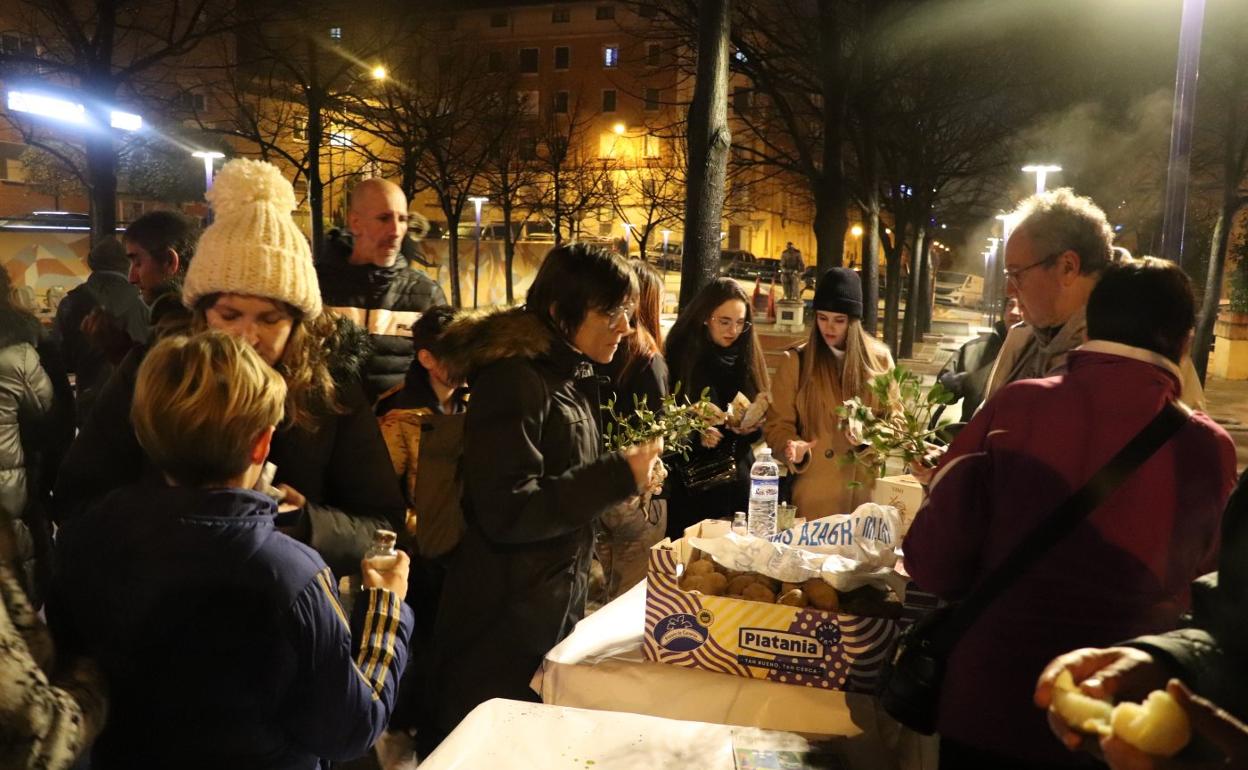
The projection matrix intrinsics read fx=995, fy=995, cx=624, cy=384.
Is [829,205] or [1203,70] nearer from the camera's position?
[829,205]

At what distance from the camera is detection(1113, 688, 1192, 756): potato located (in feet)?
4.86

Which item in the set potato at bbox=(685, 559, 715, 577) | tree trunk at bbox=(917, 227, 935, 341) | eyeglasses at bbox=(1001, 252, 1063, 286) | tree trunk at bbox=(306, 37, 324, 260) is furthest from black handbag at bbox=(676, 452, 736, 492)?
tree trunk at bbox=(917, 227, 935, 341)

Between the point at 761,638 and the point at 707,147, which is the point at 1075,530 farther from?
the point at 707,147

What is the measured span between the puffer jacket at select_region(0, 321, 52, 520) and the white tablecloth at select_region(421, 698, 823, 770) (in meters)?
2.65

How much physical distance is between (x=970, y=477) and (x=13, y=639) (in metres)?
2.00

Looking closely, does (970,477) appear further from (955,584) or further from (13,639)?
(13,639)

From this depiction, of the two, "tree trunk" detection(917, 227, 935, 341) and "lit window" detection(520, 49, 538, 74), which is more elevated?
"lit window" detection(520, 49, 538, 74)

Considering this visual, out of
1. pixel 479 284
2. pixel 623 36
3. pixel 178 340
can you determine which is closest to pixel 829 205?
pixel 178 340

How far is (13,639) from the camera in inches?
59.7

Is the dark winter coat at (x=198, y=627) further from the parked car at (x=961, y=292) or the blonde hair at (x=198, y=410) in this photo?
the parked car at (x=961, y=292)

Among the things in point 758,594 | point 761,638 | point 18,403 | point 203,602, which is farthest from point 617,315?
point 18,403

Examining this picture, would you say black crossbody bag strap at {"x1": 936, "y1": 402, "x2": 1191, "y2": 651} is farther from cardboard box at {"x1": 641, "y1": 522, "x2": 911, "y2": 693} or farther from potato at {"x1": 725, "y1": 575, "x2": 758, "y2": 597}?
potato at {"x1": 725, "y1": 575, "x2": 758, "y2": 597}

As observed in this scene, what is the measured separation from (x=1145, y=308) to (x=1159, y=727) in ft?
3.85

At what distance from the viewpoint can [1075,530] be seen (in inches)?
90.6
